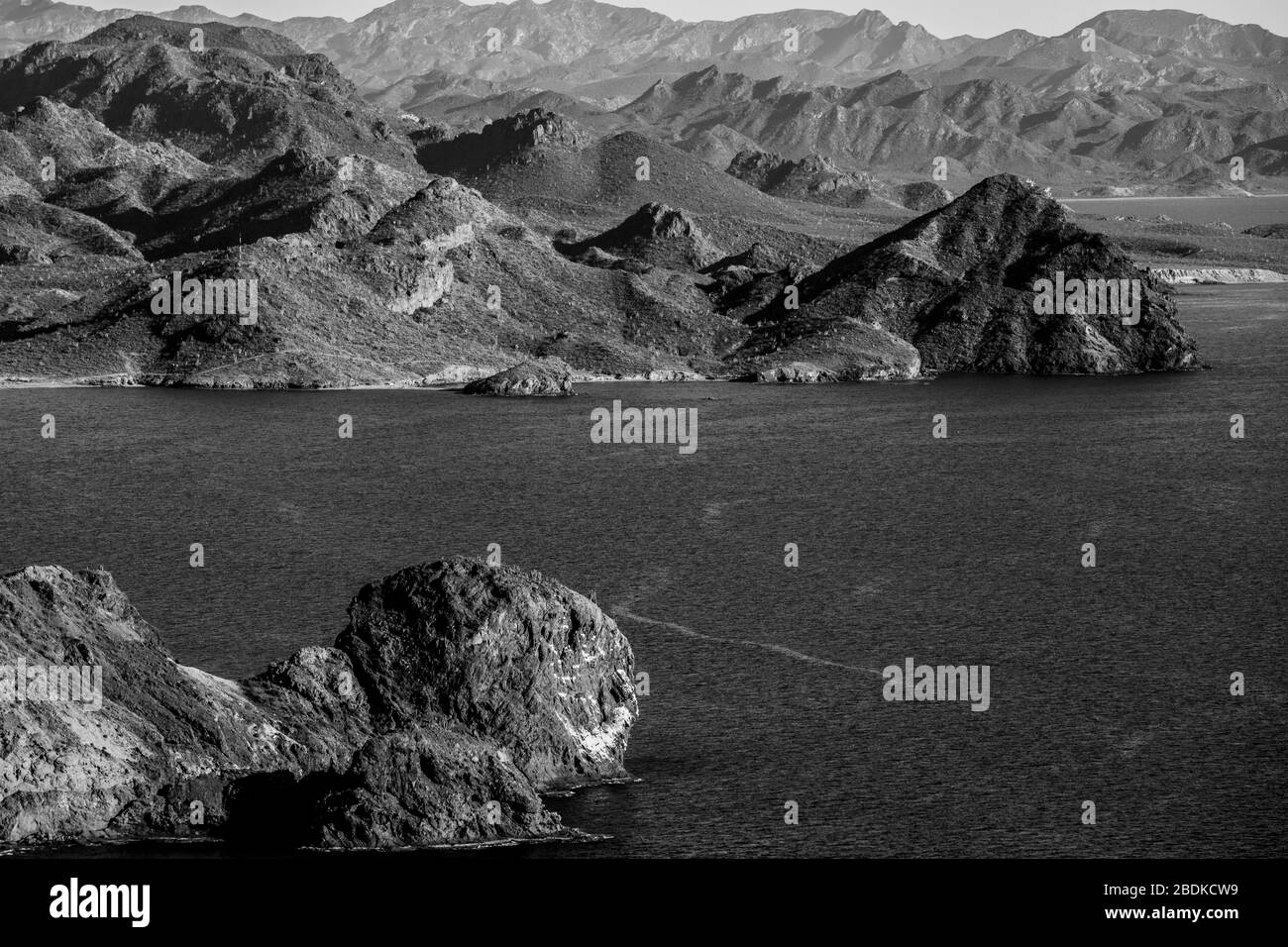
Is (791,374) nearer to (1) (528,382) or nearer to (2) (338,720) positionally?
(1) (528,382)

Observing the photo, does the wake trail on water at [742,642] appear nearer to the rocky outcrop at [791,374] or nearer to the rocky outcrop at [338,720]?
the rocky outcrop at [338,720]

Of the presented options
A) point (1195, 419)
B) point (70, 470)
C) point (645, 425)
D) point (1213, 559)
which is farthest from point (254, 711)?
point (1195, 419)

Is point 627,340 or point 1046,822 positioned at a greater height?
point 627,340

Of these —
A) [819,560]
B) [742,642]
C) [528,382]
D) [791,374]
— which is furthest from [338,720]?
[791,374]

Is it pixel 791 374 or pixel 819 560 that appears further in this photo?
pixel 791 374

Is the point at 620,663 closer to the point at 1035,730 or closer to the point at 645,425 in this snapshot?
the point at 1035,730

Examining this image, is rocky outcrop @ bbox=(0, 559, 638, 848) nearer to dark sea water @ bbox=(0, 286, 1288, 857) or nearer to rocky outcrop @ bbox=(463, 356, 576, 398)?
dark sea water @ bbox=(0, 286, 1288, 857)

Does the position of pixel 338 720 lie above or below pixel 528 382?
below
